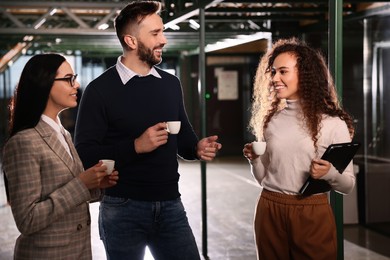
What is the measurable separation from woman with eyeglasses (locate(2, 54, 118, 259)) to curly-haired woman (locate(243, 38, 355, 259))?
30.3 inches

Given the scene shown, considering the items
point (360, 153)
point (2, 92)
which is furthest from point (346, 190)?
point (2, 92)

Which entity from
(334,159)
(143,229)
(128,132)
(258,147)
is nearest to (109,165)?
(128,132)

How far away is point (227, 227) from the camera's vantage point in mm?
6184

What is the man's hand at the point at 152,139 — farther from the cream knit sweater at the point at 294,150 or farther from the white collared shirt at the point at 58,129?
the cream knit sweater at the point at 294,150

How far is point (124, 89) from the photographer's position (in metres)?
2.54

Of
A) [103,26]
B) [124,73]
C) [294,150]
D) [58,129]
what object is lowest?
[294,150]

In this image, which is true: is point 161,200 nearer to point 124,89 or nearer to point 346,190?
point 124,89

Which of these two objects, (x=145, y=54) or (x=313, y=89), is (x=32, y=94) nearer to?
(x=145, y=54)

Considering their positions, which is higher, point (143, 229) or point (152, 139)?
point (152, 139)

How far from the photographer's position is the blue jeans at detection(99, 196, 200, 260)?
2508 millimetres

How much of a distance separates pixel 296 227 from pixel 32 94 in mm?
1217

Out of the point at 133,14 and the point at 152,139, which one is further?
the point at 133,14

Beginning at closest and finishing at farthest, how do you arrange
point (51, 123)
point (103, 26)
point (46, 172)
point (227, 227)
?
1. point (46, 172)
2. point (51, 123)
3. point (227, 227)
4. point (103, 26)

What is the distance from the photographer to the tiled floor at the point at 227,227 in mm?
5160
